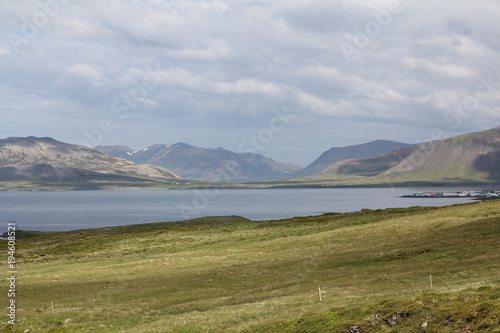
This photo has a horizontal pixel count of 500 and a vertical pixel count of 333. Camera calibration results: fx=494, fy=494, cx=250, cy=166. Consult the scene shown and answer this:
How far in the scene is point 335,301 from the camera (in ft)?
114

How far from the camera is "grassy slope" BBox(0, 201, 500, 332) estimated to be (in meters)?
32.8

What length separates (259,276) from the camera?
49562 mm

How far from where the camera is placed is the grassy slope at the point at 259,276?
32844 millimetres

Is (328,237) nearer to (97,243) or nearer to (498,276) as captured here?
(498,276)

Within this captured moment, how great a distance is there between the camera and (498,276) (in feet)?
125

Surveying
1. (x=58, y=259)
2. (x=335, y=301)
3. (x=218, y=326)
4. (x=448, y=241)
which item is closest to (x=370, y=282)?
(x=335, y=301)

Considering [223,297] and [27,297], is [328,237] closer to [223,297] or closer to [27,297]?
[223,297]

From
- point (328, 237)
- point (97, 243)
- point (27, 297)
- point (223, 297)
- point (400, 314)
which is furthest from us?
point (97, 243)

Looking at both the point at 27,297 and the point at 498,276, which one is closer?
the point at 498,276

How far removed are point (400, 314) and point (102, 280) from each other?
36.5m

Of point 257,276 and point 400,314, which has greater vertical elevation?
point 400,314

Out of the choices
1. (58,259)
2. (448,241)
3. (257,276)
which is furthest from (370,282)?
(58,259)

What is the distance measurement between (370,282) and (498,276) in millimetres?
9776

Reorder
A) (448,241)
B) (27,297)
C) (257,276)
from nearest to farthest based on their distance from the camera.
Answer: (27,297) < (257,276) < (448,241)
